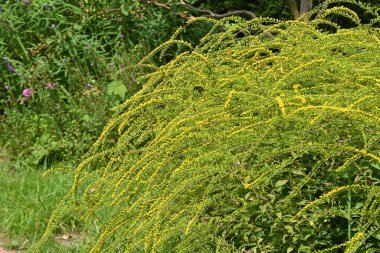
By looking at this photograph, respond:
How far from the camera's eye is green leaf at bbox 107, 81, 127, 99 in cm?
657

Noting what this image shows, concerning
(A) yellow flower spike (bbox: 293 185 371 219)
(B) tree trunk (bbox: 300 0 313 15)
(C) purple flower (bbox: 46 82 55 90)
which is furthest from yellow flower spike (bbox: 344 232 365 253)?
(C) purple flower (bbox: 46 82 55 90)

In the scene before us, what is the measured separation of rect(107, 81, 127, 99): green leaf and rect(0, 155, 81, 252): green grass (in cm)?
98

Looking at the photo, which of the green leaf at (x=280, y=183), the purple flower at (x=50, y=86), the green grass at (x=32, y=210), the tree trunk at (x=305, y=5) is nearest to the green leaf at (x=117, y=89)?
the purple flower at (x=50, y=86)

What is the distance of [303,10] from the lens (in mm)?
6469

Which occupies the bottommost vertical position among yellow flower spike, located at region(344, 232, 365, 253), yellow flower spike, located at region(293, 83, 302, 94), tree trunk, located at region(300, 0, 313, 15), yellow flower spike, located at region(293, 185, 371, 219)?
tree trunk, located at region(300, 0, 313, 15)

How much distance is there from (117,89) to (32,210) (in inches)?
65.9

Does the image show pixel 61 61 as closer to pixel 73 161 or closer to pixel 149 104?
pixel 73 161

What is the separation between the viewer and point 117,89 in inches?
260

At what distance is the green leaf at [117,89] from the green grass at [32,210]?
98 centimetres

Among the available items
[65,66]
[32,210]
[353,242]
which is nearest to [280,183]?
[353,242]

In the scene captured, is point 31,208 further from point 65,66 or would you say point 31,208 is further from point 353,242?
point 353,242

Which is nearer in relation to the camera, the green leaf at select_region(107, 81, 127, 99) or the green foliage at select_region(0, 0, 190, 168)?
the green leaf at select_region(107, 81, 127, 99)

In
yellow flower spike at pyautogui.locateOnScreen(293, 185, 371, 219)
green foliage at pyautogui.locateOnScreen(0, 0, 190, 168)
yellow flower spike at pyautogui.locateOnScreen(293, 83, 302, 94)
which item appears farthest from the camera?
green foliage at pyautogui.locateOnScreen(0, 0, 190, 168)

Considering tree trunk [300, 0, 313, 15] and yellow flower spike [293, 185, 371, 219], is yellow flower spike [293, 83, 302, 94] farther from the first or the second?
tree trunk [300, 0, 313, 15]
